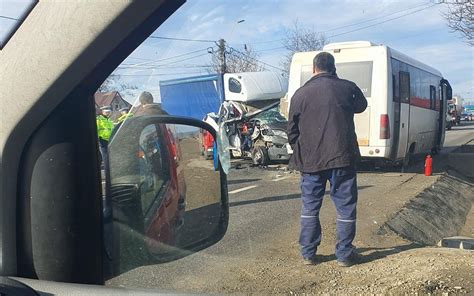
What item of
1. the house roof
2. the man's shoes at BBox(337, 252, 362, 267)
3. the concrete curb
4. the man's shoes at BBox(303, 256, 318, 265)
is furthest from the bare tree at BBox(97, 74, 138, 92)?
the concrete curb

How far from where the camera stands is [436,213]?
2.30 m

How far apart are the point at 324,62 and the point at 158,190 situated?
0.76 meters

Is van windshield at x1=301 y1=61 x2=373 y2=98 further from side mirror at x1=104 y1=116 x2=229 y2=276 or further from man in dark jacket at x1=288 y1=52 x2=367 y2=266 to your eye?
side mirror at x1=104 y1=116 x2=229 y2=276

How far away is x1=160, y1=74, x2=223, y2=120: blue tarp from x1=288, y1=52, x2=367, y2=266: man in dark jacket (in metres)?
0.43

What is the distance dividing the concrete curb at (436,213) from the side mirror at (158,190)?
0.94 meters

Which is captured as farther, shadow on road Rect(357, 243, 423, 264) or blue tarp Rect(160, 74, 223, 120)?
shadow on road Rect(357, 243, 423, 264)

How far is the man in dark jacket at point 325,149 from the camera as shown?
1.89 meters

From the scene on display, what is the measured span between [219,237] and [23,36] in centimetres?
92

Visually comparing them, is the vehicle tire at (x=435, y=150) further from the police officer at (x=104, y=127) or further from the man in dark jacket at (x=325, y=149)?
the police officer at (x=104, y=127)

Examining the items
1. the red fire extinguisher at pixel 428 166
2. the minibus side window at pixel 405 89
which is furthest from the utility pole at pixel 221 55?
the red fire extinguisher at pixel 428 166

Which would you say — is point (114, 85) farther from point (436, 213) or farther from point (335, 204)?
point (436, 213)

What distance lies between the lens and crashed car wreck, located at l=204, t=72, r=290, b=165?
1.57 meters

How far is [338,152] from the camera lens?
6.51 feet

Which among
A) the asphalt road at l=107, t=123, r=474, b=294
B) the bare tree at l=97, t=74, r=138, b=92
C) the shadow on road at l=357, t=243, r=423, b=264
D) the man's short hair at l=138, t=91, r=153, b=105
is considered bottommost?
the shadow on road at l=357, t=243, r=423, b=264
